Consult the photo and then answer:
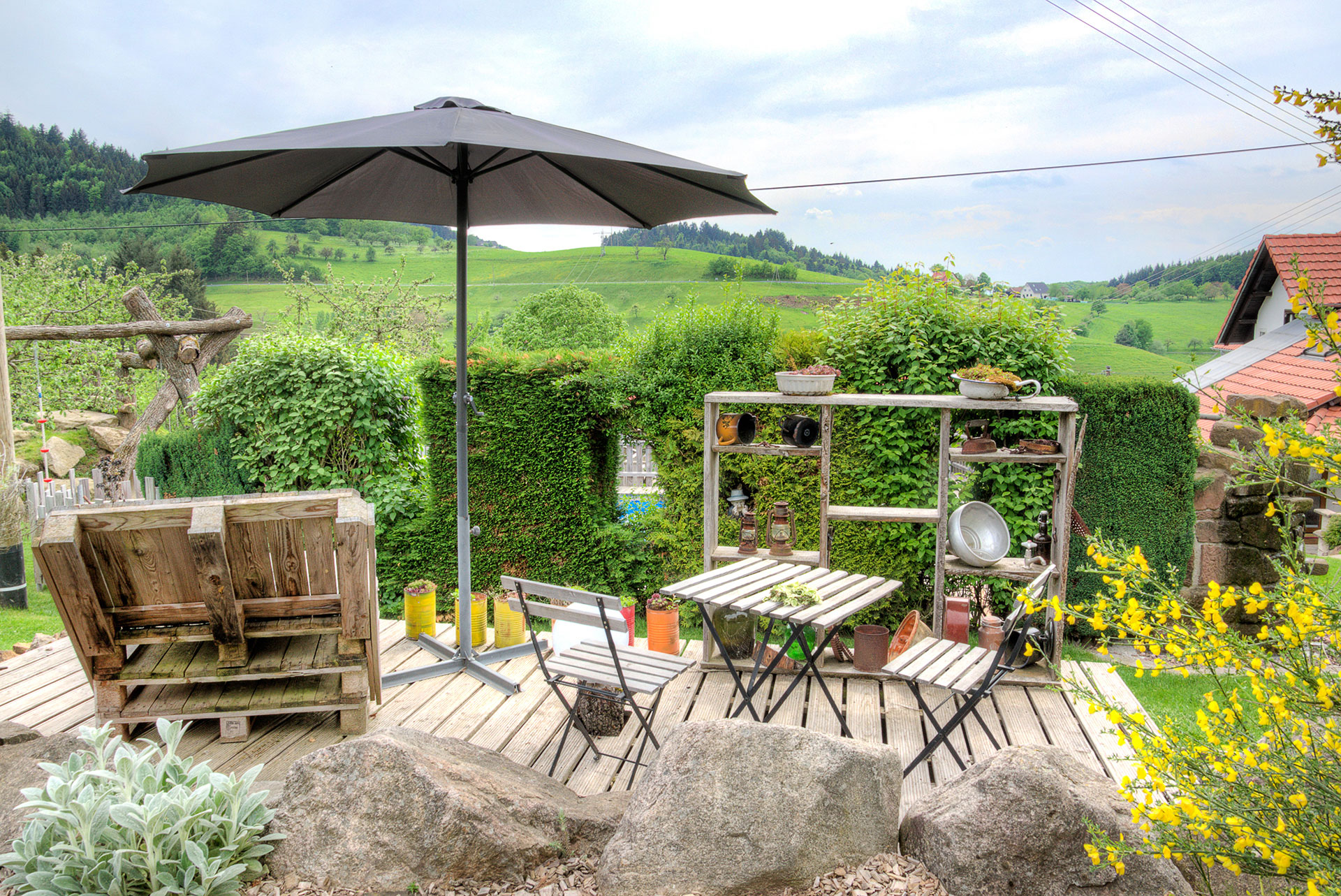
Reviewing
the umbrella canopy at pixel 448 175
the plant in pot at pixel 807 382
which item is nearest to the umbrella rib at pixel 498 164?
the umbrella canopy at pixel 448 175

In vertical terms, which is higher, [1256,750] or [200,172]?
[200,172]

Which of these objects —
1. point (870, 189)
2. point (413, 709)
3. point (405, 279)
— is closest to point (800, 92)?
point (870, 189)

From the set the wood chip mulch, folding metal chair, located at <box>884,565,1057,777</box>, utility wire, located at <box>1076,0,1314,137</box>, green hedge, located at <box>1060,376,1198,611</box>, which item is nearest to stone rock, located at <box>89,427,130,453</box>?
the wood chip mulch

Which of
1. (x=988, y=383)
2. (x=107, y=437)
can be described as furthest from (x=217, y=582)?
(x=107, y=437)

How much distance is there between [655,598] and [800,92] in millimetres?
51968

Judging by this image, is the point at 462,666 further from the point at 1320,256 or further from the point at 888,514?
the point at 1320,256

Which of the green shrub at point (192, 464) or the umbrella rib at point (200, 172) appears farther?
the green shrub at point (192, 464)

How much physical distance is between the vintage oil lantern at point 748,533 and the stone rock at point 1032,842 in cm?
228

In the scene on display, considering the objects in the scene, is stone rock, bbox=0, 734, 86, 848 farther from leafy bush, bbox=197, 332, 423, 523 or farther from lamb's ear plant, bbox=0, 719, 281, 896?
leafy bush, bbox=197, 332, 423, 523

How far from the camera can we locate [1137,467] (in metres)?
5.24

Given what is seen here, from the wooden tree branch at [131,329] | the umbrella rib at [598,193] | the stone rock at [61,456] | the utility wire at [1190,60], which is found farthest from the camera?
the utility wire at [1190,60]

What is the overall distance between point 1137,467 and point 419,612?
4.72 meters

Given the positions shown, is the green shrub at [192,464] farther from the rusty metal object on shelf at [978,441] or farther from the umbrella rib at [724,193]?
the rusty metal object on shelf at [978,441]

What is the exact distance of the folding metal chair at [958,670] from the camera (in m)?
3.15
